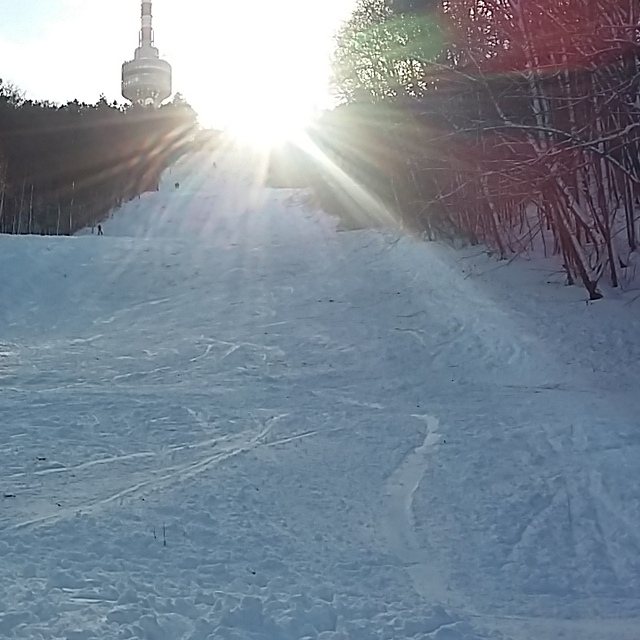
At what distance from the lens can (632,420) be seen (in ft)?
27.2

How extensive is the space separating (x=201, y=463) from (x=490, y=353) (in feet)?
18.9

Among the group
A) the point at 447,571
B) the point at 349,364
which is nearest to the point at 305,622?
the point at 447,571

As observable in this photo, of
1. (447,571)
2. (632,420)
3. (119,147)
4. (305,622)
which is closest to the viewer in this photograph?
(305,622)

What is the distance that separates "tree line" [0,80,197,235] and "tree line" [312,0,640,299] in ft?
35.8

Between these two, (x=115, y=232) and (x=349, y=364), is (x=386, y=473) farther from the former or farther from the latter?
(x=115, y=232)

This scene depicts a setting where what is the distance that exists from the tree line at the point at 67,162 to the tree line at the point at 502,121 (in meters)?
10.9

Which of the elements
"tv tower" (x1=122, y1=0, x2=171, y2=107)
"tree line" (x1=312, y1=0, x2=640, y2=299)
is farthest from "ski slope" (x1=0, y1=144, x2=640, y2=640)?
"tv tower" (x1=122, y1=0, x2=171, y2=107)

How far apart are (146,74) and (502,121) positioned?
4989 centimetres

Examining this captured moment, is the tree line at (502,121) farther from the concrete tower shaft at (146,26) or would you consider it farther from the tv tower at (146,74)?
the concrete tower shaft at (146,26)

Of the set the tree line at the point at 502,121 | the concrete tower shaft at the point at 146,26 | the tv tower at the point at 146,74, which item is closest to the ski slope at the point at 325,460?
the tree line at the point at 502,121

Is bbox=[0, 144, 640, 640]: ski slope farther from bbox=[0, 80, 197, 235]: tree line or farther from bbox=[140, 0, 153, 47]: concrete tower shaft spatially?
bbox=[140, 0, 153, 47]: concrete tower shaft

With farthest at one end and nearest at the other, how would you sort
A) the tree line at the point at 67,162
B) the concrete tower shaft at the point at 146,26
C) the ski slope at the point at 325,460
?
the concrete tower shaft at the point at 146,26 → the tree line at the point at 67,162 → the ski slope at the point at 325,460

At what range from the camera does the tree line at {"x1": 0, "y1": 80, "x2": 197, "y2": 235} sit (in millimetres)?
29219

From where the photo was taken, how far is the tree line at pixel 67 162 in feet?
95.9
